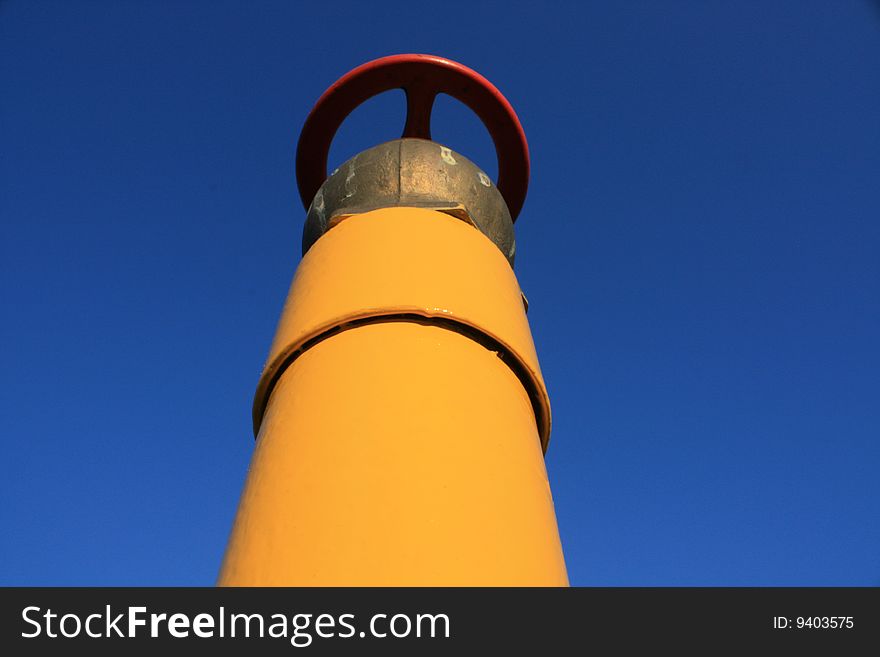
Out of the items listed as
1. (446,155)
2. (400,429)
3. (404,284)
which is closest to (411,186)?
(446,155)

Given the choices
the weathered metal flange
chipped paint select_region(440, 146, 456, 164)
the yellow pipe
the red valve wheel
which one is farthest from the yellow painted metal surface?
the red valve wheel

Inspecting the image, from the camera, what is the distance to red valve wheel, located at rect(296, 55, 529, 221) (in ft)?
9.15

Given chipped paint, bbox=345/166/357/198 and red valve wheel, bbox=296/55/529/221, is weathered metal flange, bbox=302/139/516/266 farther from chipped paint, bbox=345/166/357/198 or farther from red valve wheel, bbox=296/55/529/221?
red valve wheel, bbox=296/55/529/221

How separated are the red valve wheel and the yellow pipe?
1.12m

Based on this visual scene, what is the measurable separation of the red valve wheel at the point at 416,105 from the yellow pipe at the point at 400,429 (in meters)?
1.12

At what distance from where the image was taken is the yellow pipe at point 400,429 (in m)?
1.11

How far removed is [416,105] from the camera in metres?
2.86

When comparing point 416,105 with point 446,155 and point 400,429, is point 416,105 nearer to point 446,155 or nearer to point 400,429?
point 446,155

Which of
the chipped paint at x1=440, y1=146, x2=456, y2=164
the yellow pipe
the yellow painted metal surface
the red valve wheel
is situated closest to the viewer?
the yellow pipe

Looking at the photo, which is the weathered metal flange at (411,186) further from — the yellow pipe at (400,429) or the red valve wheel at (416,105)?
the red valve wheel at (416,105)

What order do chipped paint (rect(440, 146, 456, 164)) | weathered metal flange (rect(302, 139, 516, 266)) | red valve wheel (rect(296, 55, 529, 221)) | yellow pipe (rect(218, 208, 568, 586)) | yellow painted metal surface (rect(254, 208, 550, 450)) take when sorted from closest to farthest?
yellow pipe (rect(218, 208, 568, 586)) → yellow painted metal surface (rect(254, 208, 550, 450)) → weathered metal flange (rect(302, 139, 516, 266)) → chipped paint (rect(440, 146, 456, 164)) → red valve wheel (rect(296, 55, 529, 221))
